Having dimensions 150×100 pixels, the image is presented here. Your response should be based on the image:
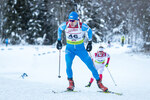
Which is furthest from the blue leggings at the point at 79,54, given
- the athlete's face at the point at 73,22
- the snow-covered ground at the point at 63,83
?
the snow-covered ground at the point at 63,83

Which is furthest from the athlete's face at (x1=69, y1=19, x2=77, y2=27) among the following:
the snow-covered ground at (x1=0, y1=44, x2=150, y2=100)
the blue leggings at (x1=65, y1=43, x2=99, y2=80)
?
the snow-covered ground at (x1=0, y1=44, x2=150, y2=100)

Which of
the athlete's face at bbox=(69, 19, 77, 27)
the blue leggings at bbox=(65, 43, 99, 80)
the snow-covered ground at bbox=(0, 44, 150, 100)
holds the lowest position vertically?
the snow-covered ground at bbox=(0, 44, 150, 100)

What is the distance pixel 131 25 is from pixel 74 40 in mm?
46080

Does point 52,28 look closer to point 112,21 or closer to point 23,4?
point 23,4

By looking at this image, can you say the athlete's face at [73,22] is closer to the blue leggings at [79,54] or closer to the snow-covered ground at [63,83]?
the blue leggings at [79,54]

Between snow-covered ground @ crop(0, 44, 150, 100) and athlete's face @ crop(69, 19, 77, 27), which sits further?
athlete's face @ crop(69, 19, 77, 27)

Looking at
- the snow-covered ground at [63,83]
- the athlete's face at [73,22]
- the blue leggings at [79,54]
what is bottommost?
the snow-covered ground at [63,83]

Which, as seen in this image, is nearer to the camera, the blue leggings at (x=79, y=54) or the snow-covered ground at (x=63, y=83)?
the snow-covered ground at (x=63, y=83)

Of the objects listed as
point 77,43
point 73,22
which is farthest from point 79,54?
point 73,22

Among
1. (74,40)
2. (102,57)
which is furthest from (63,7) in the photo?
(74,40)

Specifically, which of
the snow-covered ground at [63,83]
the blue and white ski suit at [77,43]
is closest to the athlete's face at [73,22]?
the blue and white ski suit at [77,43]

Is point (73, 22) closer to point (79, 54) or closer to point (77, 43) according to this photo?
point (77, 43)

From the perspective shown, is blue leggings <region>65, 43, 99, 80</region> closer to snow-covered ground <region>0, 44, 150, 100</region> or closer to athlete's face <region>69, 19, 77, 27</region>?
athlete's face <region>69, 19, 77, 27</region>

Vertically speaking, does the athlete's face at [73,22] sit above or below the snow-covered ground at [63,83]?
above
